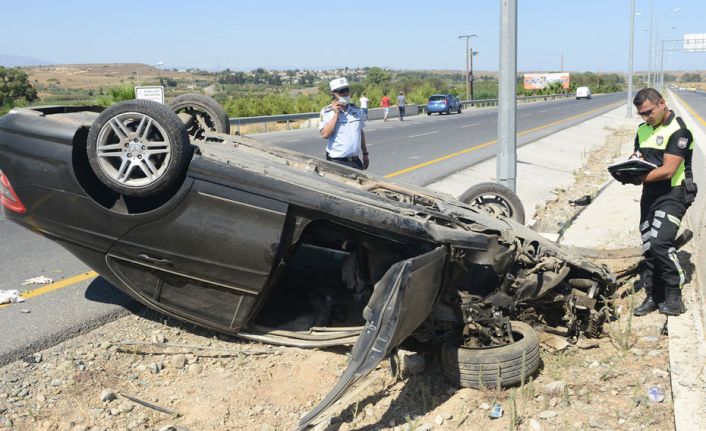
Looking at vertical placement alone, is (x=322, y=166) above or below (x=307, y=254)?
above

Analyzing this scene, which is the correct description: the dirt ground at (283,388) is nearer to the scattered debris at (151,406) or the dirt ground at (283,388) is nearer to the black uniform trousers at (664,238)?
the scattered debris at (151,406)

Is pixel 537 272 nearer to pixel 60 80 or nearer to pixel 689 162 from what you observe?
pixel 689 162

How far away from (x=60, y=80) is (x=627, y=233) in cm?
8884

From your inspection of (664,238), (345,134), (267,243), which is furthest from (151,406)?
(664,238)

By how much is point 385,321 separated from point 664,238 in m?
2.48

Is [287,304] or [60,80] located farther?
[60,80]

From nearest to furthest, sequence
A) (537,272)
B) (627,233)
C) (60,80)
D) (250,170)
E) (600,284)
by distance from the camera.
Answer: (250,170) < (537,272) < (600,284) < (627,233) < (60,80)

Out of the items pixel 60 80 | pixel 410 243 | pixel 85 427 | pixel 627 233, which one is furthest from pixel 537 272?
pixel 60 80

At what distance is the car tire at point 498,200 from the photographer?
19.7 ft

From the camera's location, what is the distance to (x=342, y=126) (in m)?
6.34

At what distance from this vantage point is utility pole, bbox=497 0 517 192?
22.1 ft

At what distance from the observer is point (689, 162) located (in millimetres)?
4867

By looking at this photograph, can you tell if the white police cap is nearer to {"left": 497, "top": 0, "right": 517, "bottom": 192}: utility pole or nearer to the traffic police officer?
the traffic police officer

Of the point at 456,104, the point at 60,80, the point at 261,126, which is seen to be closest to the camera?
the point at 261,126
